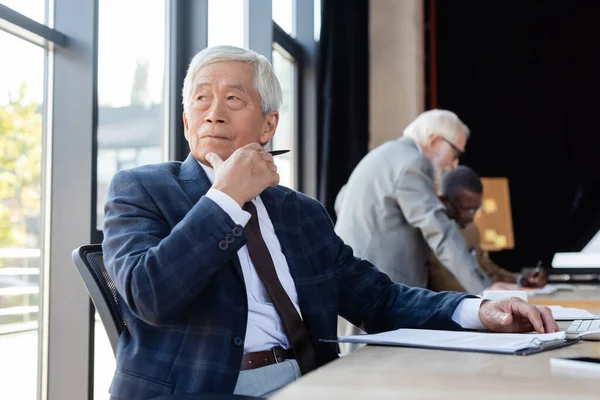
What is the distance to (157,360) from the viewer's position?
1.32 meters

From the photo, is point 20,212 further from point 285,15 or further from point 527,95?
point 527,95

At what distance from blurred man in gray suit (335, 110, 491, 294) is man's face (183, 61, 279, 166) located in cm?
184

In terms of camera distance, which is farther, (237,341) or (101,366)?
(101,366)

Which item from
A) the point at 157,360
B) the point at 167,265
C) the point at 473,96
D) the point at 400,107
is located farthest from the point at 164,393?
the point at 473,96

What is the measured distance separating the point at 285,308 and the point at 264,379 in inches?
6.4

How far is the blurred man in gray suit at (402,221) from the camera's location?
10.9ft

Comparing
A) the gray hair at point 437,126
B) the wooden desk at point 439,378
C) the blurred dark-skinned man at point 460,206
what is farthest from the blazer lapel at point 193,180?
the blurred dark-skinned man at point 460,206

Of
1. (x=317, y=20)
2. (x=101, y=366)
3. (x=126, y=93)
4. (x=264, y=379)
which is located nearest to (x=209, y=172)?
(x=264, y=379)

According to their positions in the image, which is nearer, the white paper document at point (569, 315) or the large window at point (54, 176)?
the white paper document at point (569, 315)

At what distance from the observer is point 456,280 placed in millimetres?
3814

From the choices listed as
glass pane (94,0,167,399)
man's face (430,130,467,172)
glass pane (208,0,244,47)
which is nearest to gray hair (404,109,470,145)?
man's face (430,130,467,172)

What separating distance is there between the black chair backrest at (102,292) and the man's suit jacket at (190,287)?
0.02 meters

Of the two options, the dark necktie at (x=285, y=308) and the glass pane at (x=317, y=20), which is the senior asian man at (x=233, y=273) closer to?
the dark necktie at (x=285, y=308)

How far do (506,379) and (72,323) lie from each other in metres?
1.74
